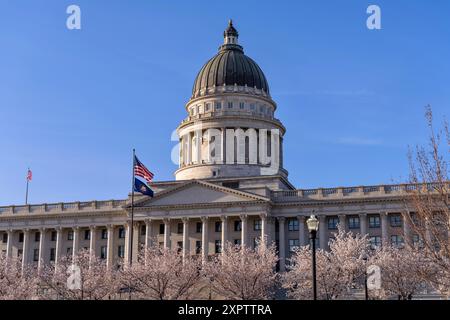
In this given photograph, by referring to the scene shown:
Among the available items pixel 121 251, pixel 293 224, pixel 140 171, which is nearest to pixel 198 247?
pixel 121 251

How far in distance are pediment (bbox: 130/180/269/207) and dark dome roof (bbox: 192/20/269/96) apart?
31842 millimetres

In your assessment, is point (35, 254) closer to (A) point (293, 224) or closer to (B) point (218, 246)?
(B) point (218, 246)

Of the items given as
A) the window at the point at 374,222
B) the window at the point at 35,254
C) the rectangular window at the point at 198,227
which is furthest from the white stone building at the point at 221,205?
the window at the point at 35,254

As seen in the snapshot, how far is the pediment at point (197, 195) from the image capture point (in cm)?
9962

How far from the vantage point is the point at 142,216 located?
103188mm

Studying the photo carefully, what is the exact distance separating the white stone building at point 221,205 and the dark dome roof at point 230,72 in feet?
0.61

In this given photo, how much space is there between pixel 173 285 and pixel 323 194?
30.9 m

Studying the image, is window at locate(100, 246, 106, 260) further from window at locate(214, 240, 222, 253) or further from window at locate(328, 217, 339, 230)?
window at locate(328, 217, 339, 230)

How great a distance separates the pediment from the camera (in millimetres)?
99625

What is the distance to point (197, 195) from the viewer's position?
102 m

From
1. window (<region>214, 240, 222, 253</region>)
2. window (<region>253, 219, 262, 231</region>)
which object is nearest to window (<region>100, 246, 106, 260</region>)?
window (<region>214, 240, 222, 253</region>)

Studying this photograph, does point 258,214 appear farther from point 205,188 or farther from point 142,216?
point 142,216
